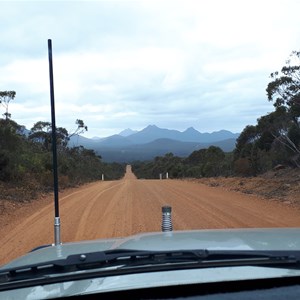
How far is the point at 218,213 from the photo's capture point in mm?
13750

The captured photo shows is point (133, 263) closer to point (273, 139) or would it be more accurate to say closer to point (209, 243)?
point (209, 243)

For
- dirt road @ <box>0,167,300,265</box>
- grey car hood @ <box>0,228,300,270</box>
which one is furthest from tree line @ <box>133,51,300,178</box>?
grey car hood @ <box>0,228,300,270</box>

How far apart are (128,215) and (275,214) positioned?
410 cm

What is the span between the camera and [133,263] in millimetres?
2314

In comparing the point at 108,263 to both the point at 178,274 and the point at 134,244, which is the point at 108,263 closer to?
the point at 178,274

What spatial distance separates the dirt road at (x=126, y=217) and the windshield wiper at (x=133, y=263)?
21.2ft

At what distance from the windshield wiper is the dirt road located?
647cm

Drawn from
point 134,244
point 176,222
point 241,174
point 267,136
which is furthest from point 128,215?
point 267,136

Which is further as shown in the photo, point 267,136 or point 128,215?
point 267,136

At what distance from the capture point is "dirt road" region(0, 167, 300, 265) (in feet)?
35.5

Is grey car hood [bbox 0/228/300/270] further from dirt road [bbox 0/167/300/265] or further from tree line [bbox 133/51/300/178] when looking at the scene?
tree line [bbox 133/51/300/178]

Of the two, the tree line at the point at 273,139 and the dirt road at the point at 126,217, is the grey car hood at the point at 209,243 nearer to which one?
the dirt road at the point at 126,217

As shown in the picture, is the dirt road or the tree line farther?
the tree line

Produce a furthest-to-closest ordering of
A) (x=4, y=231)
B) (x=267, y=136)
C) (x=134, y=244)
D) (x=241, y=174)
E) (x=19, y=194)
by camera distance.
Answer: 1. (x=267, y=136)
2. (x=241, y=174)
3. (x=19, y=194)
4. (x=4, y=231)
5. (x=134, y=244)
